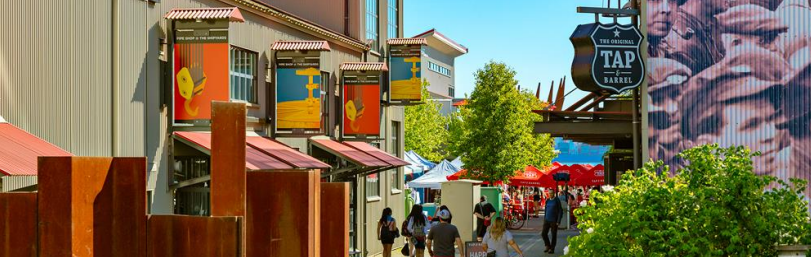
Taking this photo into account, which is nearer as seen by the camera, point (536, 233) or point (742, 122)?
point (742, 122)

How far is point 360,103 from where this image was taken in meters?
26.3

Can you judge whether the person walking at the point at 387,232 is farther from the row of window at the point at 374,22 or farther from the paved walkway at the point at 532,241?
the row of window at the point at 374,22

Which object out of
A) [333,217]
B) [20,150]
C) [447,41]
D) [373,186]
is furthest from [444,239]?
[447,41]

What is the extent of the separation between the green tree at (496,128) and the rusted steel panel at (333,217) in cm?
4733

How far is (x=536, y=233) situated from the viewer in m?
38.1

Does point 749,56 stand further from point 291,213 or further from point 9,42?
point 291,213

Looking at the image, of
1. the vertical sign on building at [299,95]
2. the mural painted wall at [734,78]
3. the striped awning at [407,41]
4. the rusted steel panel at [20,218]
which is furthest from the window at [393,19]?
the rusted steel panel at [20,218]

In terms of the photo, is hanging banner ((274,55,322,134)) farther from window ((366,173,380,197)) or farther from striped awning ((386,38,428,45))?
striped awning ((386,38,428,45))

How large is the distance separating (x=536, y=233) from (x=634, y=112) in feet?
48.3

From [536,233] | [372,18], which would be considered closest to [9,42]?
[372,18]

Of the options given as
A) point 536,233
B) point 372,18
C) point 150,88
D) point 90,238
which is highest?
point 372,18

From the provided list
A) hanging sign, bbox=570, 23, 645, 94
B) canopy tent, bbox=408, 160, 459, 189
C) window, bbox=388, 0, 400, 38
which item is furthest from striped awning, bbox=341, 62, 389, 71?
canopy tent, bbox=408, 160, 459, 189

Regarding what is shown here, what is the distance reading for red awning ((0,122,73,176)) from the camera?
11.2 metres

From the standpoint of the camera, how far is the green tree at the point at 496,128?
178 ft
